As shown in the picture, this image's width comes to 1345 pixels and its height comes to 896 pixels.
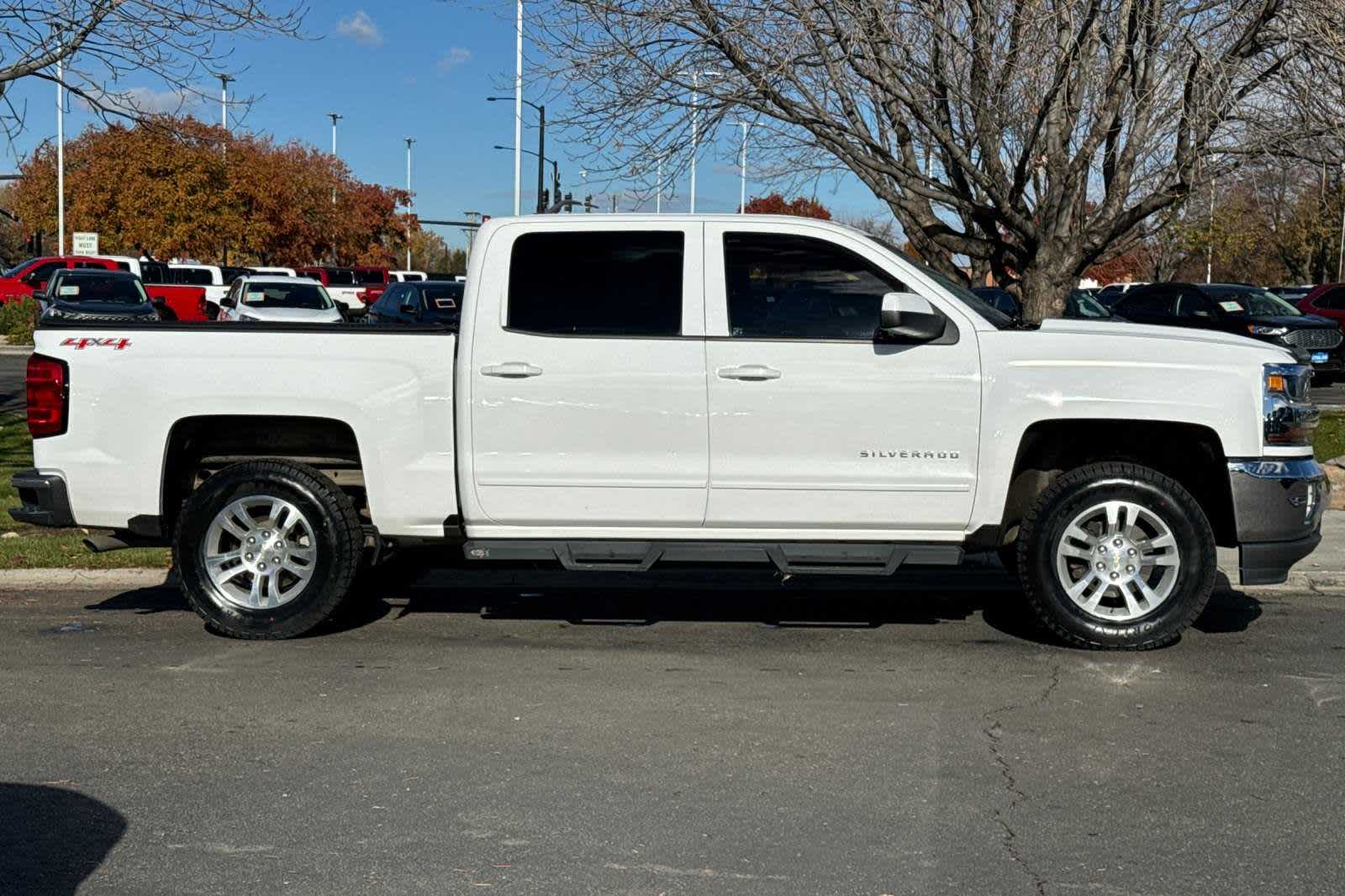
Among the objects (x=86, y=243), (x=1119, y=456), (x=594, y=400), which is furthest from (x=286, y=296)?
(x=1119, y=456)

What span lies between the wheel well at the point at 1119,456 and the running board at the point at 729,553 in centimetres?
53

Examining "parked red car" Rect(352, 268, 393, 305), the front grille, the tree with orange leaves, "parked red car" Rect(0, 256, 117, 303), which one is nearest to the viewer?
the front grille

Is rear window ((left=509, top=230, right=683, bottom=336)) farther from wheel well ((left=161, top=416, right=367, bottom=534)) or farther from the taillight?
the taillight

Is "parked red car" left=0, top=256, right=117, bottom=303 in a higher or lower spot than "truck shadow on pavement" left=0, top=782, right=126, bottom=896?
higher

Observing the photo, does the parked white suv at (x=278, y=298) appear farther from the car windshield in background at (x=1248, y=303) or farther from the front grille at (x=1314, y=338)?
the front grille at (x=1314, y=338)

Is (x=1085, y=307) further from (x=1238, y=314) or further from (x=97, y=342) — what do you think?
(x=97, y=342)

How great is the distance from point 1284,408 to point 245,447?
17.0 ft

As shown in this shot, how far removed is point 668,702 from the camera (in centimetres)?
624

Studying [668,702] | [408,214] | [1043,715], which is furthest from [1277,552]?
[408,214]

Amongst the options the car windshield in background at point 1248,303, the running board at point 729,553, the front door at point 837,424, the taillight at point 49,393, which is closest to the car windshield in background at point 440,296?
the car windshield in background at point 1248,303

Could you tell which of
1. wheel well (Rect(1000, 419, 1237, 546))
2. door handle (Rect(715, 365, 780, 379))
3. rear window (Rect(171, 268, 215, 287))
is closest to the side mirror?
door handle (Rect(715, 365, 780, 379))

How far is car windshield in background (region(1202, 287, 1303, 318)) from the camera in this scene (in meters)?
24.6

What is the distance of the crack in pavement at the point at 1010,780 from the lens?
4364 millimetres

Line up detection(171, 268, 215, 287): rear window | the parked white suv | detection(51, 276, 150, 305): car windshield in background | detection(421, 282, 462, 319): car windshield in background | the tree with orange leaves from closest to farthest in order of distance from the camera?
1. detection(421, 282, 462, 319): car windshield in background
2. the parked white suv
3. detection(51, 276, 150, 305): car windshield in background
4. detection(171, 268, 215, 287): rear window
5. the tree with orange leaves
